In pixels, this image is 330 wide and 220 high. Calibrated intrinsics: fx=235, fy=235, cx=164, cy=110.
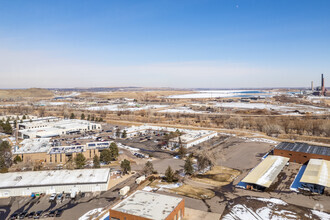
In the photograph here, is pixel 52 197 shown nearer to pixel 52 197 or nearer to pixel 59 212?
pixel 52 197

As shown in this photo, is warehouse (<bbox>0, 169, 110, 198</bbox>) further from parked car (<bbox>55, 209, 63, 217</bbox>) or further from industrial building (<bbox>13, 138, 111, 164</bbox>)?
industrial building (<bbox>13, 138, 111, 164</bbox>)

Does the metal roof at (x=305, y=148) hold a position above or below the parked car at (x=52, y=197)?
above

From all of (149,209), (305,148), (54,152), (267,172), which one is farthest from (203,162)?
(54,152)

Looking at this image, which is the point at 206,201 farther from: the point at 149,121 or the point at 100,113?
the point at 100,113

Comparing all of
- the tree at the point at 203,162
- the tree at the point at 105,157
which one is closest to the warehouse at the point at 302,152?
the tree at the point at 203,162

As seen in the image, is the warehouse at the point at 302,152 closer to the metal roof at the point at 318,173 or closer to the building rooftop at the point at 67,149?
the metal roof at the point at 318,173

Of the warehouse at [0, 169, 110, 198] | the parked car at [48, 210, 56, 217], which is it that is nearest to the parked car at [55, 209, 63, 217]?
the parked car at [48, 210, 56, 217]

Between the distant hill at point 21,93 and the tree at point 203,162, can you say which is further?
the distant hill at point 21,93
